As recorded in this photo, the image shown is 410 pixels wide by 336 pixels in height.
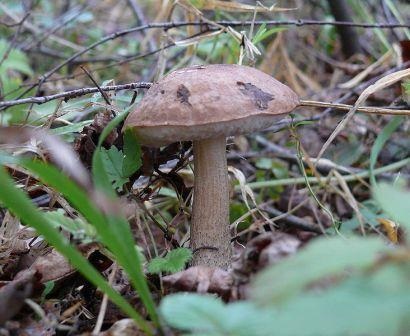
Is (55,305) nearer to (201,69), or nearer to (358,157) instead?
(201,69)

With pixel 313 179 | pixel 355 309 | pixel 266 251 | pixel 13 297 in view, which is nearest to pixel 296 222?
pixel 313 179

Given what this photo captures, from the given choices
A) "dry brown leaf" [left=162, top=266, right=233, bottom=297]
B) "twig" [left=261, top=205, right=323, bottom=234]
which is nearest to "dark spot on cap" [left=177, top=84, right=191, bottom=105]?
"dry brown leaf" [left=162, top=266, right=233, bottom=297]

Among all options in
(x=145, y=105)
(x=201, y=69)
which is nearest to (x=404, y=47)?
(x=201, y=69)

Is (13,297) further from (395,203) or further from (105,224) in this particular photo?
(395,203)

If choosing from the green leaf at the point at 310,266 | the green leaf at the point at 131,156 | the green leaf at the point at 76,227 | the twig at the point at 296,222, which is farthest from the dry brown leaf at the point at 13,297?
the twig at the point at 296,222


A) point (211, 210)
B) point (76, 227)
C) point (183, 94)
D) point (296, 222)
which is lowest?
point (296, 222)

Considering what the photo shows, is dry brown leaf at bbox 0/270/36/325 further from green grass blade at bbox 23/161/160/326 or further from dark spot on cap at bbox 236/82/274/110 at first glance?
dark spot on cap at bbox 236/82/274/110
